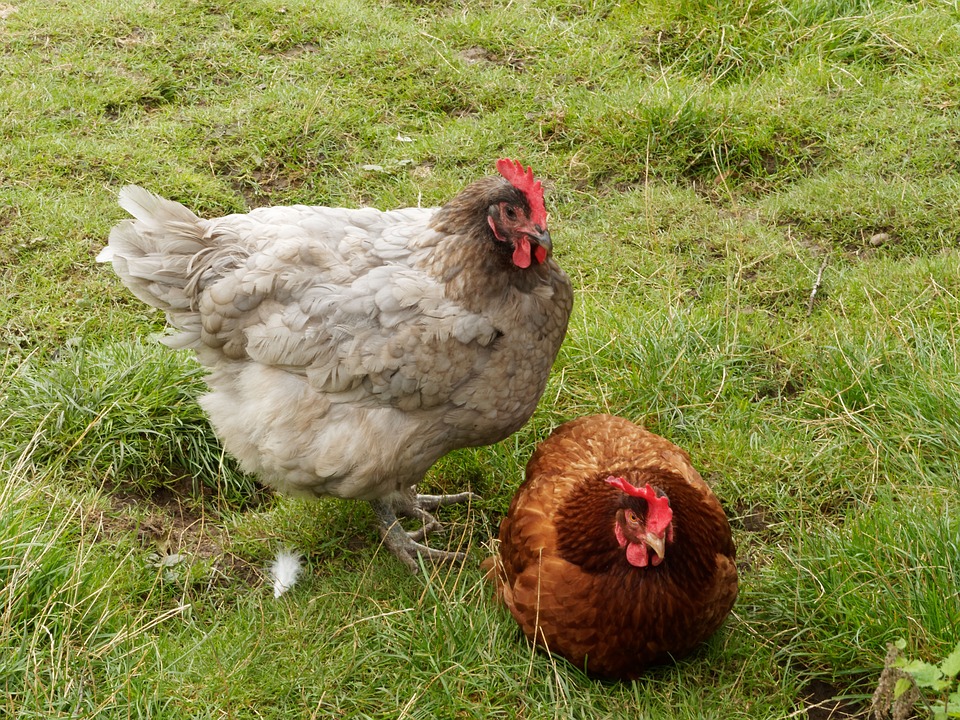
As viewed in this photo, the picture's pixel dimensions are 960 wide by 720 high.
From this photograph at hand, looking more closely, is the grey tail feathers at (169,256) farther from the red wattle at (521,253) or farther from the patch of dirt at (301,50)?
the patch of dirt at (301,50)

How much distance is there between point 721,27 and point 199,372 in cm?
427

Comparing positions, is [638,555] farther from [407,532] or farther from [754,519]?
[407,532]

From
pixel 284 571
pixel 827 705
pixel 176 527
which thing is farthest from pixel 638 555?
pixel 176 527

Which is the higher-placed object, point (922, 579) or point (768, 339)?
point (922, 579)

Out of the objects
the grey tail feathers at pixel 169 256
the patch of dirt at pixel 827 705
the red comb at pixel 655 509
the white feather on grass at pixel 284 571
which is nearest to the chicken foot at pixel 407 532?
the white feather on grass at pixel 284 571

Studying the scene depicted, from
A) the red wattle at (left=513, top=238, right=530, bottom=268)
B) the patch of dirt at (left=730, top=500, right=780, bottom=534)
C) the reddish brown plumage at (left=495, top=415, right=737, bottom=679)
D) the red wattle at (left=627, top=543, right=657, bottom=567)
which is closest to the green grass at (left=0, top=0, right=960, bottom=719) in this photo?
the patch of dirt at (left=730, top=500, right=780, bottom=534)

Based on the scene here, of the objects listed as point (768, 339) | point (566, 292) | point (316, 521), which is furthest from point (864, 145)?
point (316, 521)

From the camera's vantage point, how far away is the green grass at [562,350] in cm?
321

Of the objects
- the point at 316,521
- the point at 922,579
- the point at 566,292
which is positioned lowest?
the point at 316,521

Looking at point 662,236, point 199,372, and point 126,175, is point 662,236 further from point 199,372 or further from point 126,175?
point 126,175

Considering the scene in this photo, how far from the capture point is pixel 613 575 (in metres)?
3.19

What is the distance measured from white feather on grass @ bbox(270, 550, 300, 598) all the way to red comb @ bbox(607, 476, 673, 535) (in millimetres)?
1535

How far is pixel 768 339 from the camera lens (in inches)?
180

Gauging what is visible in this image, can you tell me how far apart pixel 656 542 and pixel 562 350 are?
5.44 feet
